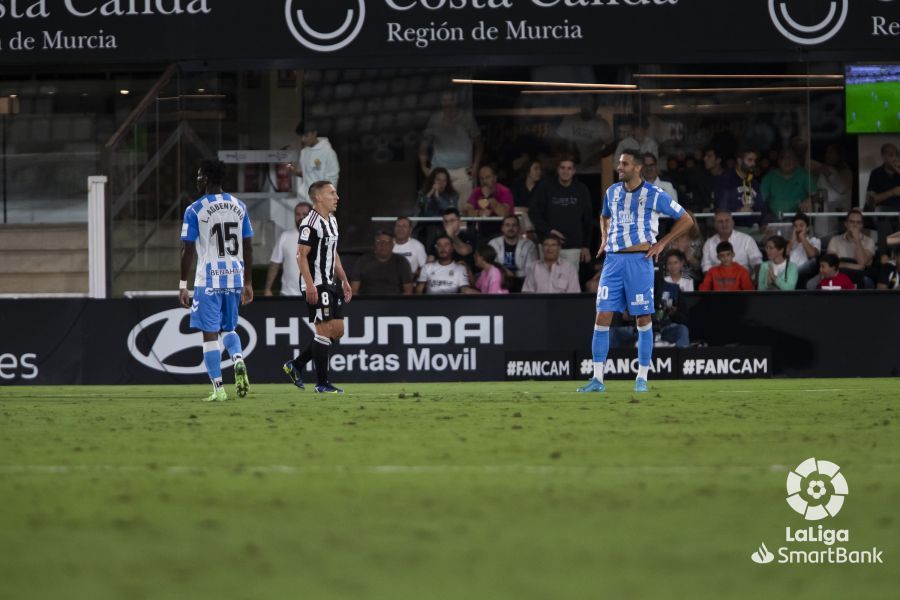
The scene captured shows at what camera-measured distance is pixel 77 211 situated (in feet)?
68.8

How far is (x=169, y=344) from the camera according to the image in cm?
A: 1708

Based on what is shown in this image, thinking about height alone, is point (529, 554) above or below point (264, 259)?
below

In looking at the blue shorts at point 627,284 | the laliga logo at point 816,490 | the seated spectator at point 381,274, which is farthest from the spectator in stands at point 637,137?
the laliga logo at point 816,490

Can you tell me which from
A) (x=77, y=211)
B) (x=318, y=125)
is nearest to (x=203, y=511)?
(x=318, y=125)

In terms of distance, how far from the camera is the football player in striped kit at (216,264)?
39.0 ft

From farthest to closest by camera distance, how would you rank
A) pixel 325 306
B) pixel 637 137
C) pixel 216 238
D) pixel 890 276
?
pixel 637 137 < pixel 890 276 < pixel 325 306 < pixel 216 238

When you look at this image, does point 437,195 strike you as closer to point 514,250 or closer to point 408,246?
point 408,246

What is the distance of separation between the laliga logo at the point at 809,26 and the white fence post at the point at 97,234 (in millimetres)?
8534

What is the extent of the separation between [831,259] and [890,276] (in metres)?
0.73

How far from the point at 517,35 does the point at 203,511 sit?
41.2ft

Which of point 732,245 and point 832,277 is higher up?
point 732,245

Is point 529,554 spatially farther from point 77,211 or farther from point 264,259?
point 77,211

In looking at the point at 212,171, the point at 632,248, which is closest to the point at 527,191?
the point at 632,248

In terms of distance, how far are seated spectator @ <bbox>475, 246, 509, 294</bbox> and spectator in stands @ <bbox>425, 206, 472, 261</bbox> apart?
0.60 feet
